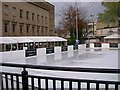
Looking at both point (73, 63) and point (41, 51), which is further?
point (41, 51)

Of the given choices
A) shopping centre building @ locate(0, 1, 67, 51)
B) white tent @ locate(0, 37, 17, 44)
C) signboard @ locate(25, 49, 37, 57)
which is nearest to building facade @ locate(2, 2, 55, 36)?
shopping centre building @ locate(0, 1, 67, 51)

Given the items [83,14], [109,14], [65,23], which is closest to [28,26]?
[109,14]

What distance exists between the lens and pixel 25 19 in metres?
36.4

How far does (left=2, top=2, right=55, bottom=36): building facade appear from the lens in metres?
30.5

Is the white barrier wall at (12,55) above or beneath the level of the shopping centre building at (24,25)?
beneath

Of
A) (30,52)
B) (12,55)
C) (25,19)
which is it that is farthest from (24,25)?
(12,55)

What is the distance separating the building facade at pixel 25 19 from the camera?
30.5 m

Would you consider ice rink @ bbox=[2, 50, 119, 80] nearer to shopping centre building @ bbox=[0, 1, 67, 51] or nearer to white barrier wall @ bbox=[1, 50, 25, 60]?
white barrier wall @ bbox=[1, 50, 25, 60]

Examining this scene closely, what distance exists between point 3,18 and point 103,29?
48.2 meters

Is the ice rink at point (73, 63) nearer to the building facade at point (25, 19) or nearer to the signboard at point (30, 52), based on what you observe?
the signboard at point (30, 52)

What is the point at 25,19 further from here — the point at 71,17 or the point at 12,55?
the point at 71,17

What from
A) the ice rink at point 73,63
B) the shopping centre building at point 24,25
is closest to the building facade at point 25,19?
the shopping centre building at point 24,25

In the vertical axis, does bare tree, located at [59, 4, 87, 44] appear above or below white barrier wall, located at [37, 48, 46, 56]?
above

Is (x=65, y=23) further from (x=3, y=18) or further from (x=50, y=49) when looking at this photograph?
(x=50, y=49)
